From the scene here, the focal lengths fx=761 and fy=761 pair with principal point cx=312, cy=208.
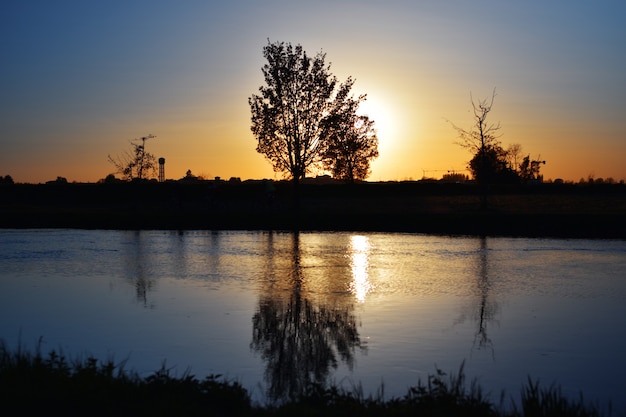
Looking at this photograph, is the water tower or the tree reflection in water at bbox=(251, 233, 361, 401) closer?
the tree reflection in water at bbox=(251, 233, 361, 401)

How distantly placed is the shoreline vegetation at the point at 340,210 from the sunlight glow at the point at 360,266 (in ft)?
20.3

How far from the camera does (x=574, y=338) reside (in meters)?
11.4

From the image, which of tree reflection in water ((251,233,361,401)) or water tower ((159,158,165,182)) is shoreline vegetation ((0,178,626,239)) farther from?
tree reflection in water ((251,233,361,401))

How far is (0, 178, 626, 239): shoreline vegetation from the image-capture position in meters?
34.5

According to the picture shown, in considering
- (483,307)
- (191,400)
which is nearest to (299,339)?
(191,400)

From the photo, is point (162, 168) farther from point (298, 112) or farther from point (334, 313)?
point (334, 313)

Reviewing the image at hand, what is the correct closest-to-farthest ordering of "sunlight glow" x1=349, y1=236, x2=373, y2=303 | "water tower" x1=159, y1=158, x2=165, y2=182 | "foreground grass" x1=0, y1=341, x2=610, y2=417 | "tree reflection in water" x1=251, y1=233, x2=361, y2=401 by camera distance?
1. "foreground grass" x1=0, y1=341, x2=610, y2=417
2. "tree reflection in water" x1=251, y1=233, x2=361, y2=401
3. "sunlight glow" x1=349, y1=236, x2=373, y2=303
4. "water tower" x1=159, y1=158, x2=165, y2=182

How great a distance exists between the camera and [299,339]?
1141 centimetres

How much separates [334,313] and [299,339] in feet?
7.63

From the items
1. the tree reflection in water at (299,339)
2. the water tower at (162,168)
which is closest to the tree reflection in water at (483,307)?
the tree reflection in water at (299,339)

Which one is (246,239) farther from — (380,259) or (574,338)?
(574,338)

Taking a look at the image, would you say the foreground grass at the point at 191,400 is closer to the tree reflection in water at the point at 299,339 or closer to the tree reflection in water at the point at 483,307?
the tree reflection in water at the point at 299,339

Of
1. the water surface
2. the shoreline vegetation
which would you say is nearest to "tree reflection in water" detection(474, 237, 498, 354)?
the water surface

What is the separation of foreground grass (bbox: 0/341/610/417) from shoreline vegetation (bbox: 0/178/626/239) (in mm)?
25136
